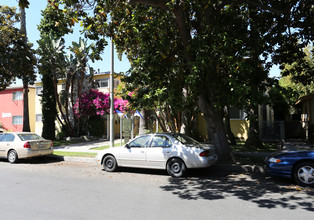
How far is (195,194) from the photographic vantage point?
575 cm

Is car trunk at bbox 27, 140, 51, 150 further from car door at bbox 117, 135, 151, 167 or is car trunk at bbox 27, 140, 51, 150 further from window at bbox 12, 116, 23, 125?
window at bbox 12, 116, 23, 125

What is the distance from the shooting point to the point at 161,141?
8078 millimetres

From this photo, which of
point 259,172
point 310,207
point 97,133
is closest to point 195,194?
point 310,207

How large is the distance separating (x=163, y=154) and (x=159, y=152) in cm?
16

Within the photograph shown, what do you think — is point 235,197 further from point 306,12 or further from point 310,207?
point 306,12

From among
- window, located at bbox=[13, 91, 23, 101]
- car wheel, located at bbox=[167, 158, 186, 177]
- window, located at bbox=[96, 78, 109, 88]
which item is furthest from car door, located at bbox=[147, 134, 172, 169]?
window, located at bbox=[13, 91, 23, 101]

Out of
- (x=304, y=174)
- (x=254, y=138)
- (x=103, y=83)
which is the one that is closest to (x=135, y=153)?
(x=304, y=174)

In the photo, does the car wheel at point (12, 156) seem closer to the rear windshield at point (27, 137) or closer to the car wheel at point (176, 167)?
the rear windshield at point (27, 137)

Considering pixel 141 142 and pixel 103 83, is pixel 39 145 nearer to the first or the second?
pixel 141 142

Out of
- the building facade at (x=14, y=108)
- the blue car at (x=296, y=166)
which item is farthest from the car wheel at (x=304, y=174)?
the building facade at (x=14, y=108)

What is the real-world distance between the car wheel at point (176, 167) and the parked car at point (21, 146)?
634 cm

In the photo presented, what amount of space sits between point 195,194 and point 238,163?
12.9 feet

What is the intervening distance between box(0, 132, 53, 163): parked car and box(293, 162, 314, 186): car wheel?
32.3 ft

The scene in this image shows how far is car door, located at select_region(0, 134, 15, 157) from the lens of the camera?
35.7ft
